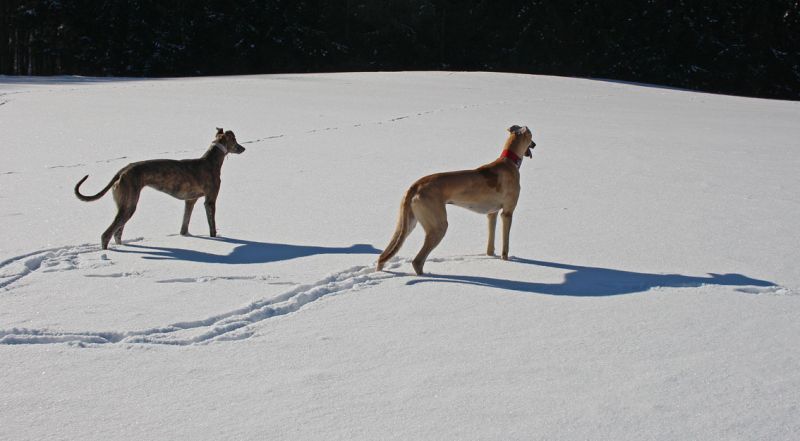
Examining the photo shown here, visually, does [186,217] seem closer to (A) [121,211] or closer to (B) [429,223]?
(A) [121,211]

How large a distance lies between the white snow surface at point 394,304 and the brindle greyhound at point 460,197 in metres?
0.23

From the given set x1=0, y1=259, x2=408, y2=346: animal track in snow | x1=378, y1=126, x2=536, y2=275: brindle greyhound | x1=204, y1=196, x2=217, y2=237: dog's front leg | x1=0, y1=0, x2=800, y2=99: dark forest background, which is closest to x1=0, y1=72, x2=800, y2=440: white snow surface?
x1=0, y1=259, x2=408, y2=346: animal track in snow

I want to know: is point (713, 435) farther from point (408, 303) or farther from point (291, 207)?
point (291, 207)

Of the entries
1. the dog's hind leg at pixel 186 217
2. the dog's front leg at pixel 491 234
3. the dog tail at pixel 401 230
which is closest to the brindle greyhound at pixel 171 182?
the dog's hind leg at pixel 186 217

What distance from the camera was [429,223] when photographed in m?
5.99

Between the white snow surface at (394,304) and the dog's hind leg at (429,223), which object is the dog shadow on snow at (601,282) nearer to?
the white snow surface at (394,304)

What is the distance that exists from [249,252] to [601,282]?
253cm

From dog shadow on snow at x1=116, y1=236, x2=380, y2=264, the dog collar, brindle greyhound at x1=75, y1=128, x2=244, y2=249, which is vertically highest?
the dog collar

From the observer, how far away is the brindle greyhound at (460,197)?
5980mm

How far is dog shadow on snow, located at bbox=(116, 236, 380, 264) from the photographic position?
648 cm

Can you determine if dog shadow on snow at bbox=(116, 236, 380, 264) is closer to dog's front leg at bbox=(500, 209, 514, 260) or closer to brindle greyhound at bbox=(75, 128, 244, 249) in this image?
brindle greyhound at bbox=(75, 128, 244, 249)

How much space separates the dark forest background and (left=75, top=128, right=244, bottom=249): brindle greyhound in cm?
2891

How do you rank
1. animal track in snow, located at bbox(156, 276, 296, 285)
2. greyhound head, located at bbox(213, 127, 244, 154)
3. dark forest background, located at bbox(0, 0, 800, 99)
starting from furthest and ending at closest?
dark forest background, located at bbox(0, 0, 800, 99)
greyhound head, located at bbox(213, 127, 244, 154)
animal track in snow, located at bbox(156, 276, 296, 285)

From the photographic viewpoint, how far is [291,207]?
336 inches
